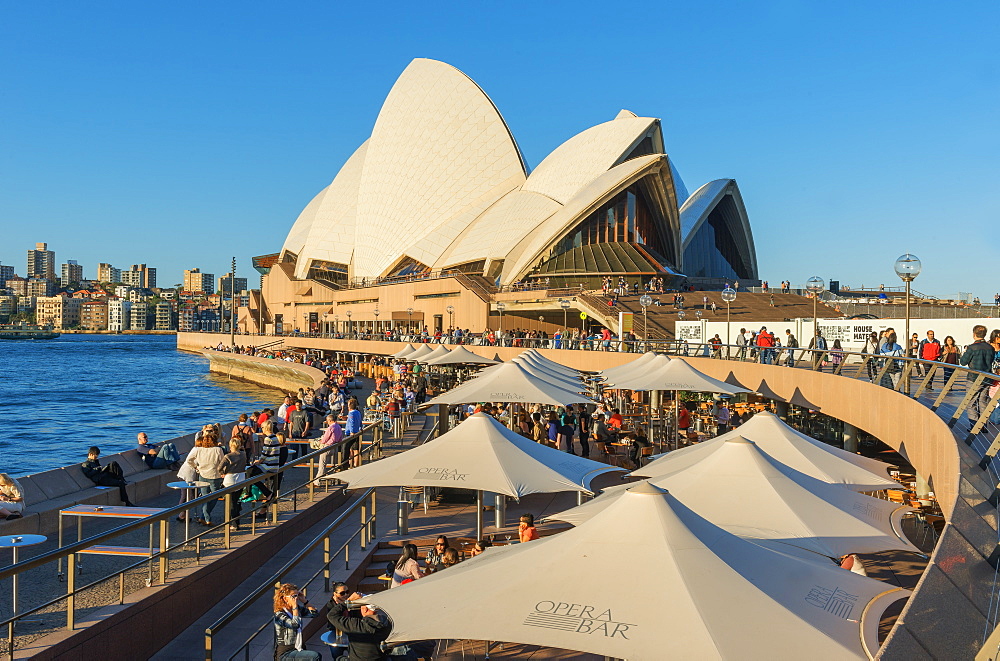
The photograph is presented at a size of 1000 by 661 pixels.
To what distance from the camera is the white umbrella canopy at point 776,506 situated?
609 centimetres

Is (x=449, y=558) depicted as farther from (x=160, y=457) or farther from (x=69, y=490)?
(x=160, y=457)

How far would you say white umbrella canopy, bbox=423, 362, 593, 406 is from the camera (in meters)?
13.7

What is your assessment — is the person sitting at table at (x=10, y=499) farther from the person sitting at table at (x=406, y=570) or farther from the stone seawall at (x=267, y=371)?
the stone seawall at (x=267, y=371)

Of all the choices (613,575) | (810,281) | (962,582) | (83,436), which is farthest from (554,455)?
(83,436)

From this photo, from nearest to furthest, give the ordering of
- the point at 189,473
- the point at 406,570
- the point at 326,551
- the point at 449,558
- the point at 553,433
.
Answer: the point at 406,570 → the point at 449,558 → the point at 326,551 → the point at 189,473 → the point at 553,433

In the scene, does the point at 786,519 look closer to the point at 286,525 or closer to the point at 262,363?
the point at 286,525

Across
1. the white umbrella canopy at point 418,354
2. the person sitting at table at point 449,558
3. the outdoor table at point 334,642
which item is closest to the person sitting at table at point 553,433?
the person sitting at table at point 449,558

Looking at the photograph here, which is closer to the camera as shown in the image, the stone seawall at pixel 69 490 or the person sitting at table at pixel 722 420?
the stone seawall at pixel 69 490

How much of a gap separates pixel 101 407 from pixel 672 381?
3474 centimetres

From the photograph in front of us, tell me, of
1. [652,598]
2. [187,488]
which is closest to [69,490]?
[187,488]

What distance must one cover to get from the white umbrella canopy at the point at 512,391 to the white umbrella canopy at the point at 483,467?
4328 millimetres

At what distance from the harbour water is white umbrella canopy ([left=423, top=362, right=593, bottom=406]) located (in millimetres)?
15508

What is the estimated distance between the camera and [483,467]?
831 centimetres

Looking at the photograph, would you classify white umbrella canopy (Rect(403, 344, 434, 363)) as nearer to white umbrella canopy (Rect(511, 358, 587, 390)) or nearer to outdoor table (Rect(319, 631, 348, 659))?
white umbrella canopy (Rect(511, 358, 587, 390))
